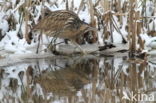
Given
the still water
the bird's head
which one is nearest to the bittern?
the bird's head

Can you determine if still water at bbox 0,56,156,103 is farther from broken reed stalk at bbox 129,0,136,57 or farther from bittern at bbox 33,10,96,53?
bittern at bbox 33,10,96,53

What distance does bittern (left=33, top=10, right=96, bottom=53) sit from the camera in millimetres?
6820

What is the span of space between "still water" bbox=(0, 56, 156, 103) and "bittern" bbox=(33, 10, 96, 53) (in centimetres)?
39

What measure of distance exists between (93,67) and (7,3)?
6.22 ft

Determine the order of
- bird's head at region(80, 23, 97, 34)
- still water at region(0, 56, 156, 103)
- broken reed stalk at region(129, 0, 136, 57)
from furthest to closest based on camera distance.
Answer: bird's head at region(80, 23, 97, 34), broken reed stalk at region(129, 0, 136, 57), still water at region(0, 56, 156, 103)

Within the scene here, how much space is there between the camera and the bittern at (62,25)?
22.4ft

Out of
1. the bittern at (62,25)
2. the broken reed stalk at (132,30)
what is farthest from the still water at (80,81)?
the bittern at (62,25)

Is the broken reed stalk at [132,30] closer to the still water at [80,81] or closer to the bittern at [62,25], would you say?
the still water at [80,81]

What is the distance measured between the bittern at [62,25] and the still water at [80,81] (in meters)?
0.39

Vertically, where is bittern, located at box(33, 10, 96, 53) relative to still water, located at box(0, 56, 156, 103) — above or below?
above

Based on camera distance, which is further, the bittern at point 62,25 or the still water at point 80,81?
the bittern at point 62,25

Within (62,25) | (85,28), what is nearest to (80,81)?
(62,25)

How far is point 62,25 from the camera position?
6863 millimetres

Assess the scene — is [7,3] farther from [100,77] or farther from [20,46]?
[100,77]
